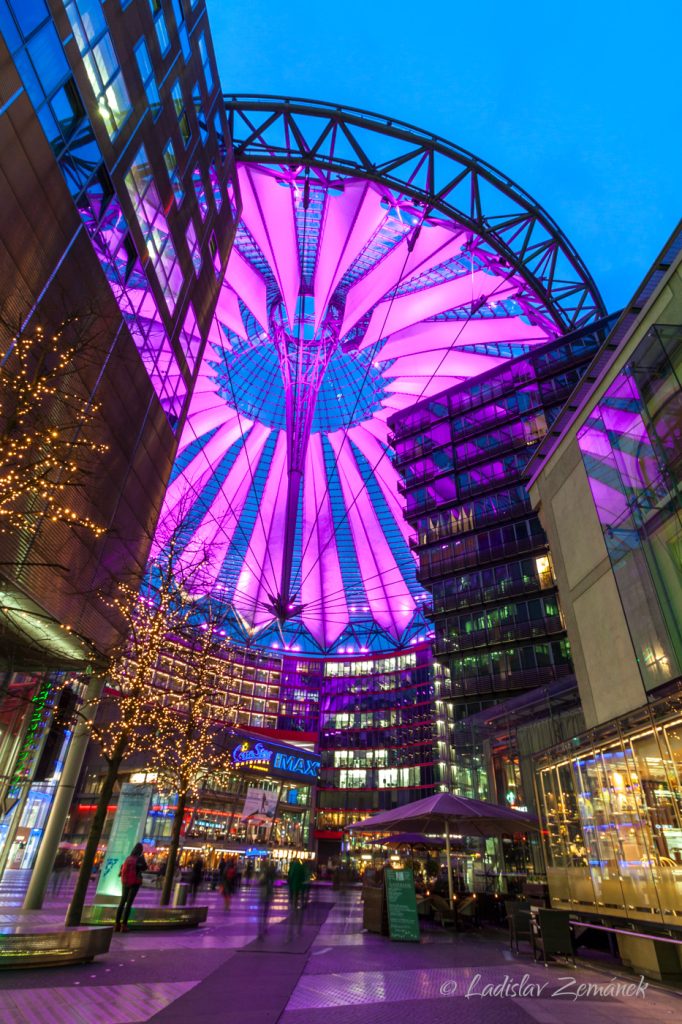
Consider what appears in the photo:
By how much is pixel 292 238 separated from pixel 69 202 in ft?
96.1

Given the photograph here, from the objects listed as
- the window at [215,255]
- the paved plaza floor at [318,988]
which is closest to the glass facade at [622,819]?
the paved plaza floor at [318,988]

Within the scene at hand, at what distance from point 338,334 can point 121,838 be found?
40346mm

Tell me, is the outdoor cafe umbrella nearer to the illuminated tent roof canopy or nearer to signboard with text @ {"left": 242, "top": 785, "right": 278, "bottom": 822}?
signboard with text @ {"left": 242, "top": 785, "right": 278, "bottom": 822}

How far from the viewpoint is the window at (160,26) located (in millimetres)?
17098

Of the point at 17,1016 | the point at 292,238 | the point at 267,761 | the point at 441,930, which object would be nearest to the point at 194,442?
the point at 292,238

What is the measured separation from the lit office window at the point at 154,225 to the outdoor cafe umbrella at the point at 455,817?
1840 centimetres

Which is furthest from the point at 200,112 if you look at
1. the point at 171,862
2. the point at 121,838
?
the point at 171,862

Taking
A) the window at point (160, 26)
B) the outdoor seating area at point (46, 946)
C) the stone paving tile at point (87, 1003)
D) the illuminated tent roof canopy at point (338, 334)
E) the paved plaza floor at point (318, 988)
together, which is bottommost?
the stone paving tile at point (87, 1003)

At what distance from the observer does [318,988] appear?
725 cm

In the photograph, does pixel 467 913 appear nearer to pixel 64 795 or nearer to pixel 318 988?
pixel 318 988

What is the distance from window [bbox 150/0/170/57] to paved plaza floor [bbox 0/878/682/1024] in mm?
23383

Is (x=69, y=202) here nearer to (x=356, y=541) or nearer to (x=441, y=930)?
(x=441, y=930)

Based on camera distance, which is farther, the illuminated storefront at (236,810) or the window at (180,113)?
the illuminated storefront at (236,810)

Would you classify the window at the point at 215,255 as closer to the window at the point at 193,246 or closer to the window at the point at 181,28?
the window at the point at 193,246
